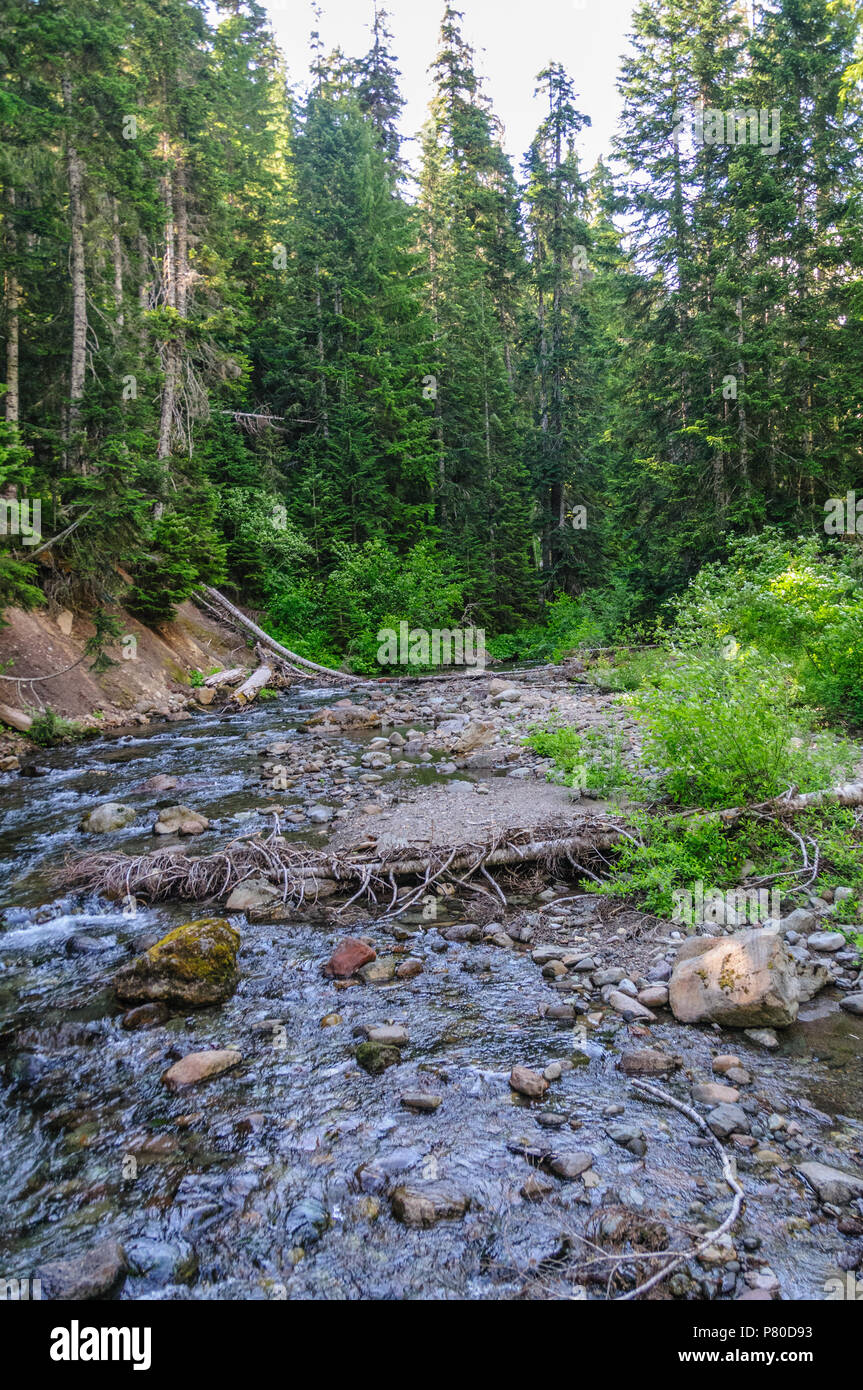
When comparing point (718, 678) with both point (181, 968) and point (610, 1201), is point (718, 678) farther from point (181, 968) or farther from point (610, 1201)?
point (181, 968)

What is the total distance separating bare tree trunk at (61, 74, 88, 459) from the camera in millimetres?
12219

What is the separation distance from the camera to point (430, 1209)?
2.60 m

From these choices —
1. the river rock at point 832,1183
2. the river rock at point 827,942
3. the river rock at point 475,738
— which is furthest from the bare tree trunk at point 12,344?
the river rock at point 832,1183

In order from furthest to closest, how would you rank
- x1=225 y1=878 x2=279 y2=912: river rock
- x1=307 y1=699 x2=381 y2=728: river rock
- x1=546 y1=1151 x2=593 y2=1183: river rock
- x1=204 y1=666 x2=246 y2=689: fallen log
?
x1=204 y1=666 x2=246 y2=689: fallen log
x1=307 y1=699 x2=381 y2=728: river rock
x1=225 y1=878 x2=279 y2=912: river rock
x1=546 y1=1151 x2=593 y2=1183: river rock

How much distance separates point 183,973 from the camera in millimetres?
4094

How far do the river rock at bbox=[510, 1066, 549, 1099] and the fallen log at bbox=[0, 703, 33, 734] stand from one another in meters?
10.4

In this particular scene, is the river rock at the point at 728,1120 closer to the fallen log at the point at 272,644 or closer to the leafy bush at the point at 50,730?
the leafy bush at the point at 50,730

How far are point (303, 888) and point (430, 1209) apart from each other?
3042 millimetres

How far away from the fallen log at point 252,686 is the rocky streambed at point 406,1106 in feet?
30.8

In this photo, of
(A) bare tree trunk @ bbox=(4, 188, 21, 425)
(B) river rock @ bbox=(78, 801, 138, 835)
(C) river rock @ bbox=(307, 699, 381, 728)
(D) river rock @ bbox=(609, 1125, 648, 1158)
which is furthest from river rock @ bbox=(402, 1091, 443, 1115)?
(A) bare tree trunk @ bbox=(4, 188, 21, 425)

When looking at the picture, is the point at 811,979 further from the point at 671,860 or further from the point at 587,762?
the point at 587,762

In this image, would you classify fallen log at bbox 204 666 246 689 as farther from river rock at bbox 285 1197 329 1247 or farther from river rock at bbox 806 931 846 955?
river rock at bbox 285 1197 329 1247

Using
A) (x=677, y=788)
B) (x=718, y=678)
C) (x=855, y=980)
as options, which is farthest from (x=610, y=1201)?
(x=718, y=678)

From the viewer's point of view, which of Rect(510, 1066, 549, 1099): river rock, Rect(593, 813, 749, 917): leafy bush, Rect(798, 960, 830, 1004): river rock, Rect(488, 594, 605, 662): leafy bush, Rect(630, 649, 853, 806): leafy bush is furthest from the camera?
Rect(488, 594, 605, 662): leafy bush
